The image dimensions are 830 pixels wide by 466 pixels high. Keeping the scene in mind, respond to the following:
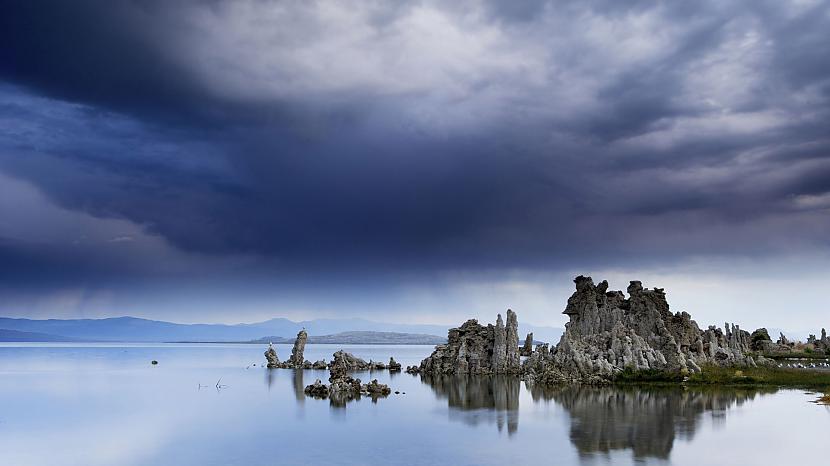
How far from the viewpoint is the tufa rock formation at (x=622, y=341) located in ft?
250

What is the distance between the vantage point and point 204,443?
125 feet

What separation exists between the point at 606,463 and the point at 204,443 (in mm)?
22299

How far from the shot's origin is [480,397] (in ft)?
206

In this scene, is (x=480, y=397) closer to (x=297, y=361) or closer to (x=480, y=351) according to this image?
(x=480, y=351)

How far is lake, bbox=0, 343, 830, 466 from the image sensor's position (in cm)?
3316

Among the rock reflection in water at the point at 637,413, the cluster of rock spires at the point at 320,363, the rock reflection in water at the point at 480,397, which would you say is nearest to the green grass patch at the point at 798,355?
the rock reflection in water at the point at 480,397

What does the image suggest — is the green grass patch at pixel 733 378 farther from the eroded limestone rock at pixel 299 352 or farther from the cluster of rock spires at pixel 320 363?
the eroded limestone rock at pixel 299 352

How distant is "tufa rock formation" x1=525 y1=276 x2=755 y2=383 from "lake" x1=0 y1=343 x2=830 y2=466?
378 inches

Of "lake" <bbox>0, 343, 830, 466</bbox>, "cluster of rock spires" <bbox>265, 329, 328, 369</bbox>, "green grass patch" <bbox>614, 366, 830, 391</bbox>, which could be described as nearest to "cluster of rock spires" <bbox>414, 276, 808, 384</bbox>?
"green grass patch" <bbox>614, 366, 830, 391</bbox>

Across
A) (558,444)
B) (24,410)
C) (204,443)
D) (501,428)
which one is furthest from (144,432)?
(558,444)

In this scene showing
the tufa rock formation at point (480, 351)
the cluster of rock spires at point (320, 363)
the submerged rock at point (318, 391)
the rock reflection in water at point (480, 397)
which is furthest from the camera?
the cluster of rock spires at point (320, 363)

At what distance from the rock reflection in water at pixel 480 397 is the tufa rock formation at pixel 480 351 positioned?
4054 millimetres

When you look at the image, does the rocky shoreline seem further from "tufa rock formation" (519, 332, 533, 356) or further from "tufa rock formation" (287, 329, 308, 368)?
"tufa rock formation" (519, 332, 533, 356)

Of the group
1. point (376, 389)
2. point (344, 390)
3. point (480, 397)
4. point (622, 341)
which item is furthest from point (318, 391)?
point (622, 341)
